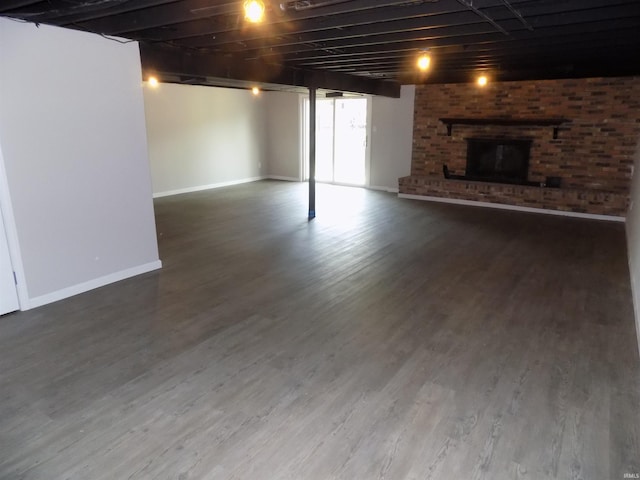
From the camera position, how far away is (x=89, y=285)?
3992 mm

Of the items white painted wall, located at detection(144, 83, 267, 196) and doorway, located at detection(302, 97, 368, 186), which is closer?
white painted wall, located at detection(144, 83, 267, 196)

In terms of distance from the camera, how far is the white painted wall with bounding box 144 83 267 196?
8391 mm

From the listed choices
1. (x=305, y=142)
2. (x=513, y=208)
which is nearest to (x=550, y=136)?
(x=513, y=208)

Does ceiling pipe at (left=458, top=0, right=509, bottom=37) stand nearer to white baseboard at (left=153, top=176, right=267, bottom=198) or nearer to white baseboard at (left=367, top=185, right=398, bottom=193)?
white baseboard at (left=367, top=185, right=398, bottom=193)

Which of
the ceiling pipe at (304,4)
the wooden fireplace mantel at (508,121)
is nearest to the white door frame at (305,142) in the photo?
the wooden fireplace mantel at (508,121)

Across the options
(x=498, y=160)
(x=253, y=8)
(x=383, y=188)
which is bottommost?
(x=383, y=188)

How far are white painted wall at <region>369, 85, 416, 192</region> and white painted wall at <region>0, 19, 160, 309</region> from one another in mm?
5904

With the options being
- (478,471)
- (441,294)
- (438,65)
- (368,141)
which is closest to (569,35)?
(438,65)

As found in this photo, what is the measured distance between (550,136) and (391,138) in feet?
9.70

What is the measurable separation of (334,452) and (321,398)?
16.7 inches

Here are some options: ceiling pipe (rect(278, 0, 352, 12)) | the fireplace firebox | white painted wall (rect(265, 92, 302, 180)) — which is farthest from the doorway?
ceiling pipe (rect(278, 0, 352, 12))

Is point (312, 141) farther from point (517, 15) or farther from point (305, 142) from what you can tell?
point (305, 142)

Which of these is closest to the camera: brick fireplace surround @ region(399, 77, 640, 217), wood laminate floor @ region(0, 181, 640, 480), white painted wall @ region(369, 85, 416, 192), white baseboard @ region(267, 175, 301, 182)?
wood laminate floor @ region(0, 181, 640, 480)

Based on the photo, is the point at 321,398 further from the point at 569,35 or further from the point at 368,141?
the point at 368,141
